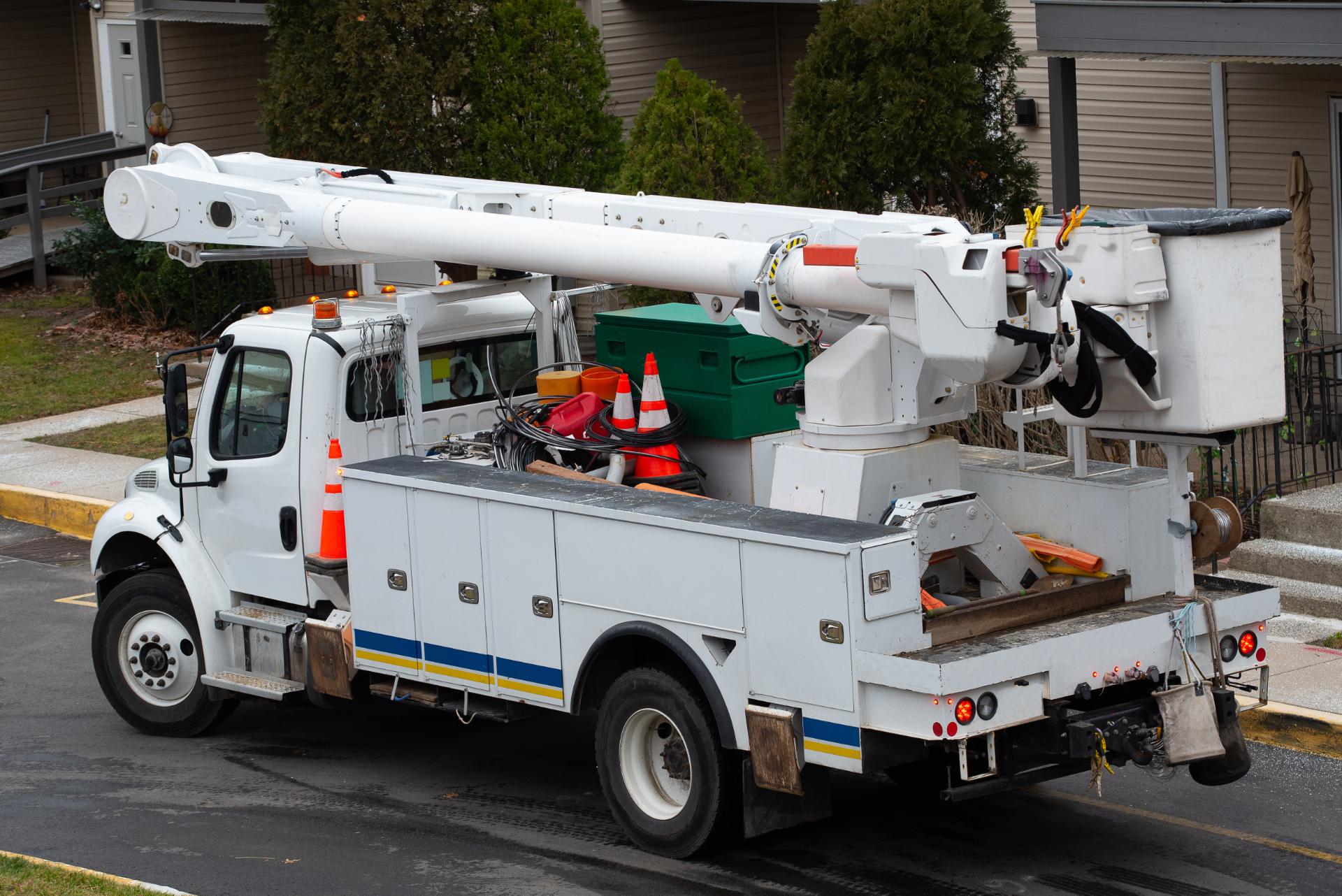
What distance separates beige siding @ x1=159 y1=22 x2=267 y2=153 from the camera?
26.3m

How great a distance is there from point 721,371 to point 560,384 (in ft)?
3.37

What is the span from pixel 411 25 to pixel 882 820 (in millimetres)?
12551

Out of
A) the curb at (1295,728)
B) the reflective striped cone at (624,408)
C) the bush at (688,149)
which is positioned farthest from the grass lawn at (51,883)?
the bush at (688,149)

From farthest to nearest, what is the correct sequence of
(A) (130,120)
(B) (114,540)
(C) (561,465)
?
1. (A) (130,120)
2. (B) (114,540)
3. (C) (561,465)

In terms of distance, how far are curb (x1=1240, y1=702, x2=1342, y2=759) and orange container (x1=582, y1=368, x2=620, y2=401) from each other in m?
3.50

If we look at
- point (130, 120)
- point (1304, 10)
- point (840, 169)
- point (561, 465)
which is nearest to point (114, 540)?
point (561, 465)

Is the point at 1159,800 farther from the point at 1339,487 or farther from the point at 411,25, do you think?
the point at 411,25

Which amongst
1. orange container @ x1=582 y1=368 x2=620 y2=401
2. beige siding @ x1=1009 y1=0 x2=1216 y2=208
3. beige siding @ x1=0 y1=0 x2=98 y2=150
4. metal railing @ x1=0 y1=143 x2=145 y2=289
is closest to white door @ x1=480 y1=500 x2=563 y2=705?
orange container @ x1=582 y1=368 x2=620 y2=401

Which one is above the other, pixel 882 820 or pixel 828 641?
pixel 828 641

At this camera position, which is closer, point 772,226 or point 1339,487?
point 772,226

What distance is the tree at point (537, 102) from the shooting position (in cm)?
1933

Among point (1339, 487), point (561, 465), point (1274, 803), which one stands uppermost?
point (561, 465)

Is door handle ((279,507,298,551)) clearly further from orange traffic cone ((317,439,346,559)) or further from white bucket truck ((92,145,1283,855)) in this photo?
orange traffic cone ((317,439,346,559))

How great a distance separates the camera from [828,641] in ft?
22.7
